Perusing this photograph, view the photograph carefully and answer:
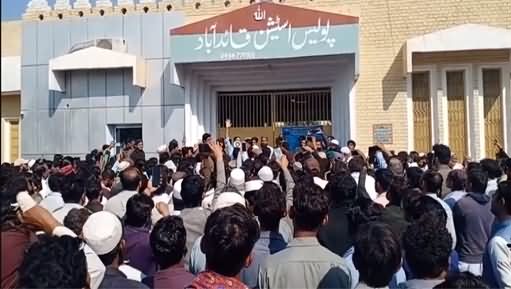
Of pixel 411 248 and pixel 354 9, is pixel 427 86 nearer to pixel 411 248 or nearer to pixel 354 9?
pixel 354 9

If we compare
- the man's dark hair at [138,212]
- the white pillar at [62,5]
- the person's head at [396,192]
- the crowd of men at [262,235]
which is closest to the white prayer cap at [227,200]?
the crowd of men at [262,235]

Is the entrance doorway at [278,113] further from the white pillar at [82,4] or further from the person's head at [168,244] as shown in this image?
the person's head at [168,244]

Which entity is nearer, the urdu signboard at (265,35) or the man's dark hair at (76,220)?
the man's dark hair at (76,220)

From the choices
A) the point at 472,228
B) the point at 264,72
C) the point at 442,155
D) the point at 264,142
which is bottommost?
the point at 472,228

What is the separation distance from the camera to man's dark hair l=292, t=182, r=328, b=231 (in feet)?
12.2

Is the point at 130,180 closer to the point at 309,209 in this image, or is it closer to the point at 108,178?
the point at 108,178

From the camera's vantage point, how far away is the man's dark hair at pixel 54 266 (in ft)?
8.21

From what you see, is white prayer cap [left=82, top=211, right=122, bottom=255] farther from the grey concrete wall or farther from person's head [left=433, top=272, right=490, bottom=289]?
the grey concrete wall

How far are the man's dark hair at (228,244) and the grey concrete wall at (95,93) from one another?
1438 centimetres

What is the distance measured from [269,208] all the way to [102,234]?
4.06 ft

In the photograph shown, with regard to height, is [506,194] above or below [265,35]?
below

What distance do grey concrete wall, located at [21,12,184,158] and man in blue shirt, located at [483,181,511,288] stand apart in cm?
1337

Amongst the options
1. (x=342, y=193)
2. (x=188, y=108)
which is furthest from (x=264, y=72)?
(x=342, y=193)

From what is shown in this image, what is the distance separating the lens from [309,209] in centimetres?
376
